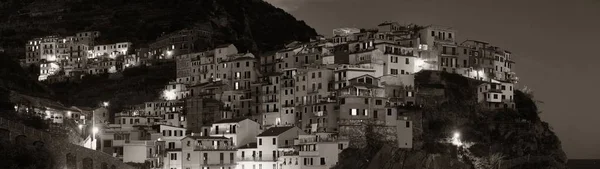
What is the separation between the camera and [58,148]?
197 ft

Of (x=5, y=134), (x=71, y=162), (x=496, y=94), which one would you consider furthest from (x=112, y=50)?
(x=496, y=94)

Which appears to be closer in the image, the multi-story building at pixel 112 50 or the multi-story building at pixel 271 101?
the multi-story building at pixel 271 101

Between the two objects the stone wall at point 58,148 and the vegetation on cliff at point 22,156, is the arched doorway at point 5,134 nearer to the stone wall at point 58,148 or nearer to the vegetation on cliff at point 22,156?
the stone wall at point 58,148

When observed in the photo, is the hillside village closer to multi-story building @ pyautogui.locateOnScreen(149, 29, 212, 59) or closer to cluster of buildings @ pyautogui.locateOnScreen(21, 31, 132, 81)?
multi-story building @ pyautogui.locateOnScreen(149, 29, 212, 59)

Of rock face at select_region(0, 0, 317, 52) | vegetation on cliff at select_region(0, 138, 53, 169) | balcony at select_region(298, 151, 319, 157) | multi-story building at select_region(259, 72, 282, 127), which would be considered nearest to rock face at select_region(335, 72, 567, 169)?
balcony at select_region(298, 151, 319, 157)

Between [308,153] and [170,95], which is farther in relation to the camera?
[170,95]

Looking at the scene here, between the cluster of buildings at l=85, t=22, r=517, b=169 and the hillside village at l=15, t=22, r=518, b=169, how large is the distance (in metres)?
0.09

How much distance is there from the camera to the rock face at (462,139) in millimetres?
62625

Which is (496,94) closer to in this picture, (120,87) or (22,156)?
(22,156)

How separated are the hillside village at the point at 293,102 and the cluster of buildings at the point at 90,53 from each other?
7003 mm

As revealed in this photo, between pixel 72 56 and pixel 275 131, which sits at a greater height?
pixel 72 56

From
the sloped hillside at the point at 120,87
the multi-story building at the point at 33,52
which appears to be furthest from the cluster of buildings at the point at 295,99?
the multi-story building at the point at 33,52

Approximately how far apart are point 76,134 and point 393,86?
23884 mm

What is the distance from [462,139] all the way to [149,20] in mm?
58312
